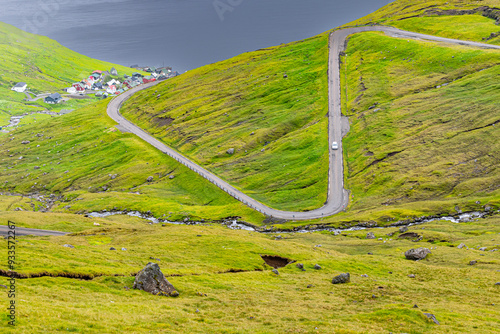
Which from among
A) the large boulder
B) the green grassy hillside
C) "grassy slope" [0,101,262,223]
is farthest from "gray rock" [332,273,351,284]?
"grassy slope" [0,101,262,223]

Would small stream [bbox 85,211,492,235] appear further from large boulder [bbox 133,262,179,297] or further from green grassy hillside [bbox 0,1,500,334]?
large boulder [bbox 133,262,179,297]

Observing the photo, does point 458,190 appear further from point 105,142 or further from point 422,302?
point 105,142

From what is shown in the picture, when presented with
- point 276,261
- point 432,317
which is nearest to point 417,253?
point 276,261

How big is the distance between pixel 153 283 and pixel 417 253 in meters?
48.0

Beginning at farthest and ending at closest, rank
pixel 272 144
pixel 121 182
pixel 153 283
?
pixel 272 144 → pixel 121 182 → pixel 153 283

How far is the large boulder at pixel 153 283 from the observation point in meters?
49.4

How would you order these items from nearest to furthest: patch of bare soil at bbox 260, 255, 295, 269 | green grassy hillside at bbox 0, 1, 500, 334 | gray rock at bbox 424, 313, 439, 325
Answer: gray rock at bbox 424, 313, 439, 325 < green grassy hillside at bbox 0, 1, 500, 334 < patch of bare soil at bbox 260, 255, 295, 269

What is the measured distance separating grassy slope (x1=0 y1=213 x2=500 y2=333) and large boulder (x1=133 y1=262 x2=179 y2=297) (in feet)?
3.99

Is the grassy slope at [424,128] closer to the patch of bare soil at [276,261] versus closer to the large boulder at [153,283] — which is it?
the patch of bare soil at [276,261]

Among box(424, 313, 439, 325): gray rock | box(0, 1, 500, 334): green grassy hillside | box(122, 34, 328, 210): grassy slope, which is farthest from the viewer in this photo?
box(122, 34, 328, 210): grassy slope

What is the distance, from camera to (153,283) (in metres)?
A: 49.7

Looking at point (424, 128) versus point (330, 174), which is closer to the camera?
point (330, 174)

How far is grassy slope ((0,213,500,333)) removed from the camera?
131 ft

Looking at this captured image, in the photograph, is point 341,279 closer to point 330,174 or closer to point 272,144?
point 330,174
